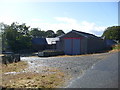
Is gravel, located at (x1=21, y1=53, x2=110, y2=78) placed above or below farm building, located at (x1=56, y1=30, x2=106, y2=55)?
below

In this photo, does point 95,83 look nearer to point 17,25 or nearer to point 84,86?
point 84,86

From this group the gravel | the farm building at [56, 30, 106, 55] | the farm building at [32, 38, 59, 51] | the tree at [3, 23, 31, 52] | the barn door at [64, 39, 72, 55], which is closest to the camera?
the gravel

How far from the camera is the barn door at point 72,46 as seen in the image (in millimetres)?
38000

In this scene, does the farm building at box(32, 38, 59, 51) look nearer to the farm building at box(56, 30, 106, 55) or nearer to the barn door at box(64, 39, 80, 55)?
the farm building at box(56, 30, 106, 55)

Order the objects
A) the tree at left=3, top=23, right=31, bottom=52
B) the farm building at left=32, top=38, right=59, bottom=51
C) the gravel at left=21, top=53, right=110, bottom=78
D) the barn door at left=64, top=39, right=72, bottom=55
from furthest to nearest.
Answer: the farm building at left=32, top=38, right=59, bottom=51
the tree at left=3, top=23, right=31, bottom=52
the barn door at left=64, top=39, right=72, bottom=55
the gravel at left=21, top=53, right=110, bottom=78

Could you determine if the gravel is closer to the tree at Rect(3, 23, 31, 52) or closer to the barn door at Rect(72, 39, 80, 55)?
the barn door at Rect(72, 39, 80, 55)

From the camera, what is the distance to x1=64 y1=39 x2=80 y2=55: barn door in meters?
38.0

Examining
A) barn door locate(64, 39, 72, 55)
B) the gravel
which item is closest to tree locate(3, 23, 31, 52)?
barn door locate(64, 39, 72, 55)

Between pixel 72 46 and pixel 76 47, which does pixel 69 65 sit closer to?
pixel 76 47

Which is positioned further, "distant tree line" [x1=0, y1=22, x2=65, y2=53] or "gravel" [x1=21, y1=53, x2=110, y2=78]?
"distant tree line" [x1=0, y1=22, x2=65, y2=53]

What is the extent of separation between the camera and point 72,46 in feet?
126

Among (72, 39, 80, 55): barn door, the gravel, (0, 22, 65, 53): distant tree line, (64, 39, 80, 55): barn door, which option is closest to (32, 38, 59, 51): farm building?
(0, 22, 65, 53): distant tree line

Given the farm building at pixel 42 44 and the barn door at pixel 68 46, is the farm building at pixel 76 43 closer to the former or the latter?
the barn door at pixel 68 46

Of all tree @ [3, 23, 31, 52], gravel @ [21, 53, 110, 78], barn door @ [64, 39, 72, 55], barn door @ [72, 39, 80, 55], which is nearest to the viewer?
gravel @ [21, 53, 110, 78]
